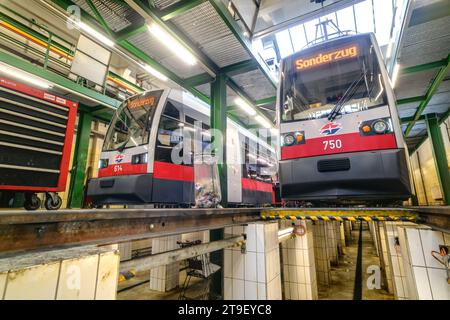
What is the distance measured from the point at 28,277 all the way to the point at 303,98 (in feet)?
11.8

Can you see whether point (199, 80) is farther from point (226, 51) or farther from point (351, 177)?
point (351, 177)

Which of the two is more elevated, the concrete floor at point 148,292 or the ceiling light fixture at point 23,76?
the ceiling light fixture at point 23,76

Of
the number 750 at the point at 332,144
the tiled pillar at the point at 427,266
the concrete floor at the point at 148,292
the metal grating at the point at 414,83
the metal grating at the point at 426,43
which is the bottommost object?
the concrete floor at the point at 148,292

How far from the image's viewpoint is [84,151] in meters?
6.76

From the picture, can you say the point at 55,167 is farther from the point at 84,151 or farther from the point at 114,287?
the point at 84,151

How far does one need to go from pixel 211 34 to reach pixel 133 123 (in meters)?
2.19

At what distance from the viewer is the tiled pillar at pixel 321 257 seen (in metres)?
6.66

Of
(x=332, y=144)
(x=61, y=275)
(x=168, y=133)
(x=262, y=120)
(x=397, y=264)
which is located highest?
(x=262, y=120)

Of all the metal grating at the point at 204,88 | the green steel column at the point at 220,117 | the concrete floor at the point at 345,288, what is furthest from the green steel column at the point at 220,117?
the concrete floor at the point at 345,288

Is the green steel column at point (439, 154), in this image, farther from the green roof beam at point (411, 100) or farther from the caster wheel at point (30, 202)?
the caster wheel at point (30, 202)

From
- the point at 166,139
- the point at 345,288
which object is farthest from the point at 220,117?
the point at 345,288

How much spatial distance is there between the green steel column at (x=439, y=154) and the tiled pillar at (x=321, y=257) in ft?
12.3

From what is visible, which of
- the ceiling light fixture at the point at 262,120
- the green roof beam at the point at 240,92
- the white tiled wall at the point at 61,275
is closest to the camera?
the white tiled wall at the point at 61,275

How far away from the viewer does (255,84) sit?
19.4ft
